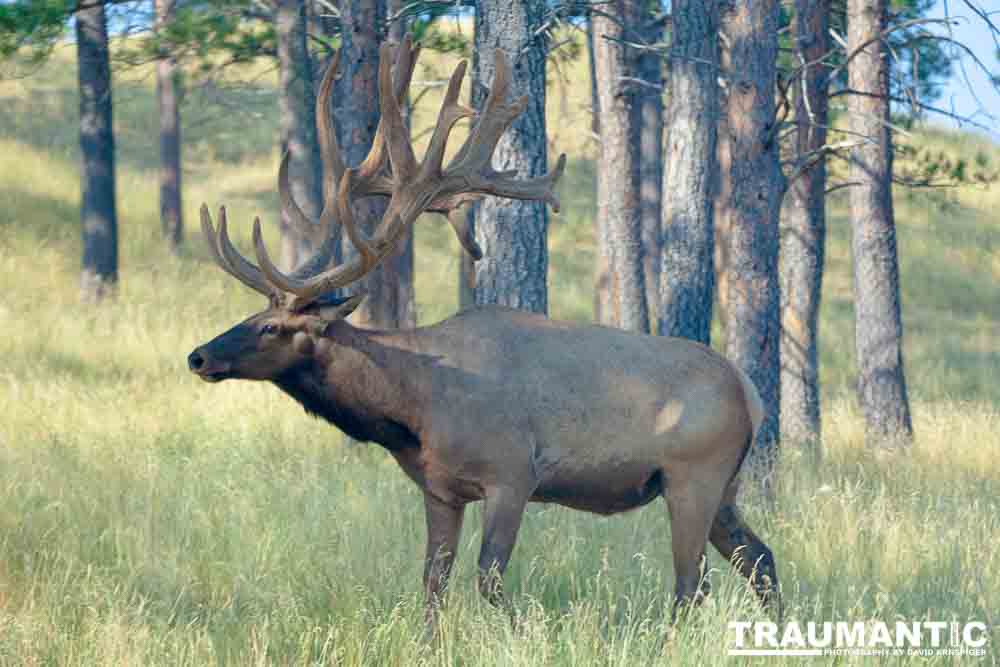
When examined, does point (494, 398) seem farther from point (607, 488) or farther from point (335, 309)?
point (335, 309)

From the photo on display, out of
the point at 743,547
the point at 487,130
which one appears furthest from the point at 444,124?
the point at 743,547

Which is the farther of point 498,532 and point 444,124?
point 444,124

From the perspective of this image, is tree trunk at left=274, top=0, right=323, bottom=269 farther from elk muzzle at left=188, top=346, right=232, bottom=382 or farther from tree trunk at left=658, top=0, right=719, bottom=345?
elk muzzle at left=188, top=346, right=232, bottom=382

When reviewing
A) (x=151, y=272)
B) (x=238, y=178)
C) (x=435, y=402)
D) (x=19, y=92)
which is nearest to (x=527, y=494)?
(x=435, y=402)

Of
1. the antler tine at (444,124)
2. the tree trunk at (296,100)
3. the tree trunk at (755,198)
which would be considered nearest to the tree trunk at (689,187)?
the tree trunk at (755,198)

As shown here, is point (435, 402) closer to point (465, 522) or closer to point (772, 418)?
point (465, 522)

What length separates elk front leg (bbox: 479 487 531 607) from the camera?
5551mm

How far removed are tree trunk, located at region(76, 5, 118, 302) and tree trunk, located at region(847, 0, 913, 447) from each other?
9.28 meters

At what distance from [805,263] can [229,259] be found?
7.14 m

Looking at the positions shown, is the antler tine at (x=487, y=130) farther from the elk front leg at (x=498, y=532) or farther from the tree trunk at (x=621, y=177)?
the tree trunk at (x=621, y=177)

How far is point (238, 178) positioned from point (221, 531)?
2863 centimetres

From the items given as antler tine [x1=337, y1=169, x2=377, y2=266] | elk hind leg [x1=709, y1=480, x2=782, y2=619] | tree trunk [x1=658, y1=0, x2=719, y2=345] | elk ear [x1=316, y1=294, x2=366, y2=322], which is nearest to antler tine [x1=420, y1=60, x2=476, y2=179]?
antler tine [x1=337, y1=169, x2=377, y2=266]

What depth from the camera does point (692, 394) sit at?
5.86 m

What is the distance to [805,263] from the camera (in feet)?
38.7
